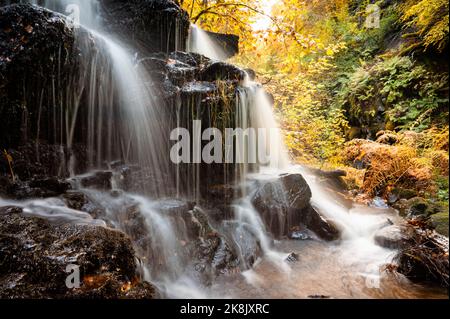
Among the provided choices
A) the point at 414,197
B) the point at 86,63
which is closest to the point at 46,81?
the point at 86,63

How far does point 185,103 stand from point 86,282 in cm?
389

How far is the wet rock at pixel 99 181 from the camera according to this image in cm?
470

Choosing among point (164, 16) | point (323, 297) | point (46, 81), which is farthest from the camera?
point (164, 16)

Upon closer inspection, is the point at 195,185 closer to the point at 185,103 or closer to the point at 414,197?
the point at 185,103

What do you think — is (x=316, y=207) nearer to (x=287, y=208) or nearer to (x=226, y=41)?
(x=287, y=208)

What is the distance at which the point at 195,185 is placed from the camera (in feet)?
19.8

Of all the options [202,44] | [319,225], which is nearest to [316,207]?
[319,225]

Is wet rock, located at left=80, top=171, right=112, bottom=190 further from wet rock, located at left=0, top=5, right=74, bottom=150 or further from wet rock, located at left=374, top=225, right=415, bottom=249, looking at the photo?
wet rock, located at left=374, top=225, right=415, bottom=249

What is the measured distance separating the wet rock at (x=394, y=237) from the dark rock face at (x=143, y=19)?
23.1 ft

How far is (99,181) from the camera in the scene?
15.8 feet

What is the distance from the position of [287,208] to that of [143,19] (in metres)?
6.02

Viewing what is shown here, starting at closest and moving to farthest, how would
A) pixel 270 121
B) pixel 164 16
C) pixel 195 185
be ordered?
pixel 195 185 < pixel 164 16 < pixel 270 121

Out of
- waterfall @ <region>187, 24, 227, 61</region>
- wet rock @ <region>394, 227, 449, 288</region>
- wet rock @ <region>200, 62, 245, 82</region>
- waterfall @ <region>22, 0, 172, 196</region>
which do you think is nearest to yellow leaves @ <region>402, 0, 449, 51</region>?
wet rock @ <region>394, 227, 449, 288</region>

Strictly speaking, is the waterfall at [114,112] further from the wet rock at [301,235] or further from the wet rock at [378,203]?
the wet rock at [378,203]
